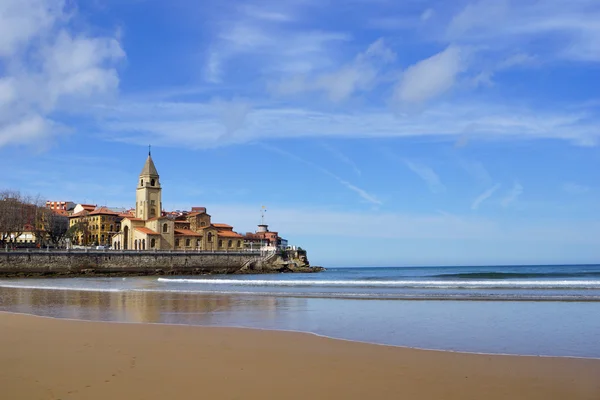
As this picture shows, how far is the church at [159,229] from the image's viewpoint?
84.8m

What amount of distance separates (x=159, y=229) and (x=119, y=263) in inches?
482

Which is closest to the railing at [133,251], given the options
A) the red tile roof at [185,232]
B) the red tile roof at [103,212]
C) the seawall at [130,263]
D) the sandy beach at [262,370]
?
the seawall at [130,263]

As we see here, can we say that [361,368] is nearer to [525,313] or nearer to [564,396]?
[564,396]

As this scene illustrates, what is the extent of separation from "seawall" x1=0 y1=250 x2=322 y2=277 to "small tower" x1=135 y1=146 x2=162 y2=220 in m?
14.1

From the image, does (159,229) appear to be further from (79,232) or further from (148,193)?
(79,232)

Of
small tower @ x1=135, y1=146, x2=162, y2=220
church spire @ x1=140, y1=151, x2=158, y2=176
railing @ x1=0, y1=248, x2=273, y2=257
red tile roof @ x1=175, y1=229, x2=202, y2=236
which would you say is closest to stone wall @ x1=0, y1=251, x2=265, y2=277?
railing @ x1=0, y1=248, x2=273, y2=257

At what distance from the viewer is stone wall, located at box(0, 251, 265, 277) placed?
65.0 m

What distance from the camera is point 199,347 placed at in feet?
38.4

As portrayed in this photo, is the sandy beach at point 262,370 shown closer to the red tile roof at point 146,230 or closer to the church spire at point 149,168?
the red tile roof at point 146,230

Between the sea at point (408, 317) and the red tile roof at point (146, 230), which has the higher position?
the red tile roof at point (146, 230)

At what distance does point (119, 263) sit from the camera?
7338cm

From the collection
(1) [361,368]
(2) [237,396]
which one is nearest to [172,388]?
(2) [237,396]

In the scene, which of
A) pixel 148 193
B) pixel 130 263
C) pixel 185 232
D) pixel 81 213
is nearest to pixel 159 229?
pixel 185 232

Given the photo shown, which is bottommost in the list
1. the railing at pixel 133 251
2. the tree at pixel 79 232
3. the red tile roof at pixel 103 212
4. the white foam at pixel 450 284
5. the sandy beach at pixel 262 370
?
the white foam at pixel 450 284
